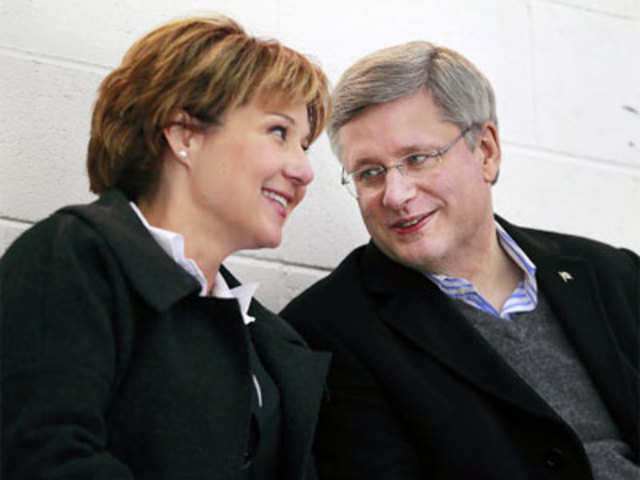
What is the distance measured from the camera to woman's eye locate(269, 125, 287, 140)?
153cm

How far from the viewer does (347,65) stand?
2.24 meters

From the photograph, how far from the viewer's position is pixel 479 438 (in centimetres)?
161

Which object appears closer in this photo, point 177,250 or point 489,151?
point 177,250

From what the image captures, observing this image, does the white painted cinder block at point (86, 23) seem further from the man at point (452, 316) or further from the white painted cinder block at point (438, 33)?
the man at point (452, 316)

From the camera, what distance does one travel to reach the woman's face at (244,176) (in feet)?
4.87

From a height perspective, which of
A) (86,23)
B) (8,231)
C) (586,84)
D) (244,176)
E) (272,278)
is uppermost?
(86,23)

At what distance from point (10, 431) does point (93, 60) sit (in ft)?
3.24

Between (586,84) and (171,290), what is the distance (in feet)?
5.18

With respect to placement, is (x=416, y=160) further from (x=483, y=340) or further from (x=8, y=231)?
(x=8, y=231)

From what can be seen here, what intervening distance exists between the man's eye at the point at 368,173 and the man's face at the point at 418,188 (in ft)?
0.04

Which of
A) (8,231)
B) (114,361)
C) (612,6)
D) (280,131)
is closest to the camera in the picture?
(114,361)

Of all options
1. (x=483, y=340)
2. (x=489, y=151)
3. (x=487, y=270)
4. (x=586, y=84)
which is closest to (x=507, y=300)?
(x=487, y=270)

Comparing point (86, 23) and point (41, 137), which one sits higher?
point (86, 23)

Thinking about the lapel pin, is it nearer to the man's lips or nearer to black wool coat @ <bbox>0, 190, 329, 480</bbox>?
the man's lips
